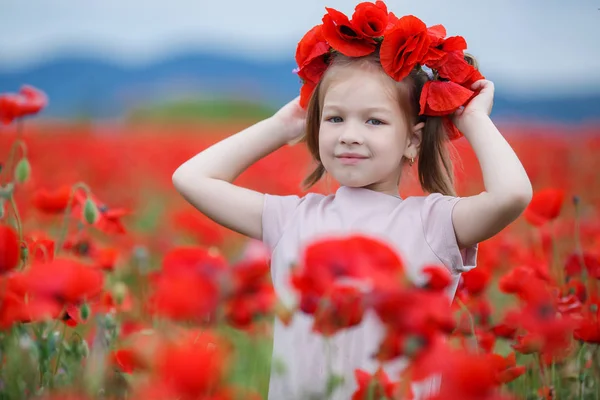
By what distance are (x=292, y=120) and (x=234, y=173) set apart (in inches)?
6.6

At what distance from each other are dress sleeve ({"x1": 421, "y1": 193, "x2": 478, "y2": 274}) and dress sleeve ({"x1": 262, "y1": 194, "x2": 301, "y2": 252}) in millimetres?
246

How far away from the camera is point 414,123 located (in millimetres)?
1543

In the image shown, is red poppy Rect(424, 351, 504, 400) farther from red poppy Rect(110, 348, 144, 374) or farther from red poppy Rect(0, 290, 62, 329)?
red poppy Rect(0, 290, 62, 329)

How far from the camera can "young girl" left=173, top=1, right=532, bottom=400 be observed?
1.35m

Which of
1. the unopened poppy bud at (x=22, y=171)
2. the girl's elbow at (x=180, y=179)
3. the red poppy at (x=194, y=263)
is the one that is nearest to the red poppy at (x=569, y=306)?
the girl's elbow at (x=180, y=179)

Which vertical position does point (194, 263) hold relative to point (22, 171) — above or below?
above

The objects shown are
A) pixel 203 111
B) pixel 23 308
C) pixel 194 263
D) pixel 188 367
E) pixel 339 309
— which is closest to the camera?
pixel 188 367

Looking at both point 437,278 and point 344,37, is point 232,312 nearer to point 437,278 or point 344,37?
point 437,278

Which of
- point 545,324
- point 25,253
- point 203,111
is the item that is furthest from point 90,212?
point 203,111

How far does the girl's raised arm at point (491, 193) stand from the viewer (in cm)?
131

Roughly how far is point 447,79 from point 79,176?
301 cm

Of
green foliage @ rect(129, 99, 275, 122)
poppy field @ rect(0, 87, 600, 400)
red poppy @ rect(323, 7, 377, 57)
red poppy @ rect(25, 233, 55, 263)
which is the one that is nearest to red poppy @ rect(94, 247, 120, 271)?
poppy field @ rect(0, 87, 600, 400)

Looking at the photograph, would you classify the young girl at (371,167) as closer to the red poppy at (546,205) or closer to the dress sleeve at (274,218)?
the dress sleeve at (274,218)

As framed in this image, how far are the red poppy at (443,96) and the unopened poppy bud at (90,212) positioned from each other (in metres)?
0.63
